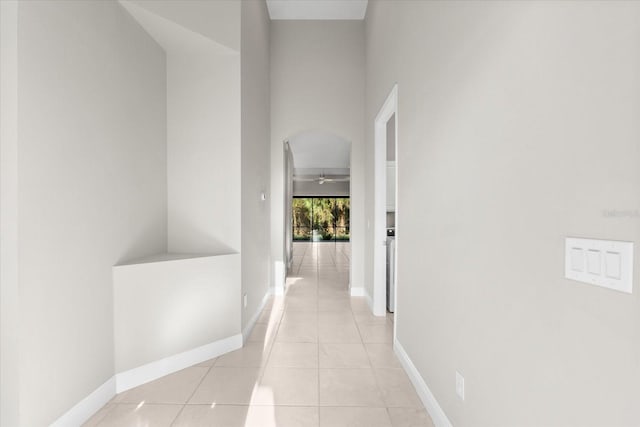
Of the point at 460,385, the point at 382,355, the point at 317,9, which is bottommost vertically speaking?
the point at 382,355

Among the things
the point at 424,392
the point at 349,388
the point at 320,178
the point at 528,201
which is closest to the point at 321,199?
the point at 320,178

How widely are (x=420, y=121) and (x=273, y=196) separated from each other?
127 inches

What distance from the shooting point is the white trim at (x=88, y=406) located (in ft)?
5.99

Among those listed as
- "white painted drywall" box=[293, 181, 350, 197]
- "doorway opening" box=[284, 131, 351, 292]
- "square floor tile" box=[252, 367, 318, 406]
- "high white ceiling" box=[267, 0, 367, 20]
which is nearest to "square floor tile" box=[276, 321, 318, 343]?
"square floor tile" box=[252, 367, 318, 406]

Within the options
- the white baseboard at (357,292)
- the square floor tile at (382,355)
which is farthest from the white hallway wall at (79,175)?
the white baseboard at (357,292)

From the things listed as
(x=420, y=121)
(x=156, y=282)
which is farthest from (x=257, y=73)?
(x=156, y=282)

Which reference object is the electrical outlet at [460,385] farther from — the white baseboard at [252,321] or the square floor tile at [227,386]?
the white baseboard at [252,321]

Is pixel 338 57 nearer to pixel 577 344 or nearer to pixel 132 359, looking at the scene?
pixel 132 359

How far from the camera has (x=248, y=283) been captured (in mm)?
3344

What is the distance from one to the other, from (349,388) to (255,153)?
2.58m

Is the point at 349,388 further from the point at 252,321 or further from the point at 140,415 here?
the point at 252,321

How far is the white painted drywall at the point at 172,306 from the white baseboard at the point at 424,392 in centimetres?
146

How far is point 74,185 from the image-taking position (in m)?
1.90

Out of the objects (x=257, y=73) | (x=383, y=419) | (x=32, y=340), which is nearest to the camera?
(x=32, y=340)
